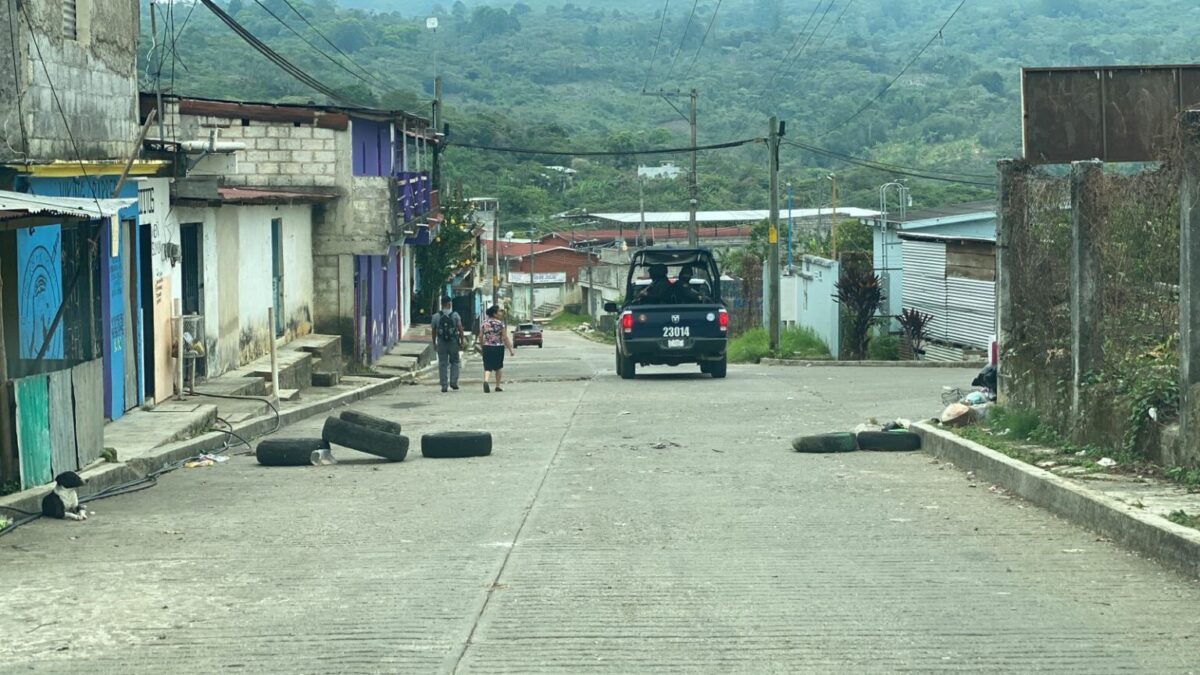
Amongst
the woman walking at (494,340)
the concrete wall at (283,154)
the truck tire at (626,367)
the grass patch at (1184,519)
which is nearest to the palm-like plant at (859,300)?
the truck tire at (626,367)

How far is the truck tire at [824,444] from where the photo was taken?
16.5 meters

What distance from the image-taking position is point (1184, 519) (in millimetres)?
9703

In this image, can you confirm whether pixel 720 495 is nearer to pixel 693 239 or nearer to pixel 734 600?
pixel 734 600

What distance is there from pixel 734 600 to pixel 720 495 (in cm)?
452

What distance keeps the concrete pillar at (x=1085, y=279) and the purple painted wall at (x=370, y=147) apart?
2371cm

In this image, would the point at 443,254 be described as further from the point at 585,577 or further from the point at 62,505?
the point at 585,577

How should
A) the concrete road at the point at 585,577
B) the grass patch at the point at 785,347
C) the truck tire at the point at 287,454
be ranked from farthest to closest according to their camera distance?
the grass patch at the point at 785,347 → the truck tire at the point at 287,454 → the concrete road at the point at 585,577

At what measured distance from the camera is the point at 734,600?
8.55m

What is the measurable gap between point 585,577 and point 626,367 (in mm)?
21253

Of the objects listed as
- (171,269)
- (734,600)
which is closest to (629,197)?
(171,269)

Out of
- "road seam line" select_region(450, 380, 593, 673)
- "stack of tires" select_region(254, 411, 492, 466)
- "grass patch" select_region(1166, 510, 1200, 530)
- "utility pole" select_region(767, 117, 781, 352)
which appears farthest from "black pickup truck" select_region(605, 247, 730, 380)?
"grass patch" select_region(1166, 510, 1200, 530)

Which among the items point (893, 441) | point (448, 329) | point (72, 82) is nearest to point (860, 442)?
point (893, 441)

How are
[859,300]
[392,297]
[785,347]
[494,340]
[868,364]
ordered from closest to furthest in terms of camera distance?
[494,340]
[868,364]
[859,300]
[785,347]
[392,297]

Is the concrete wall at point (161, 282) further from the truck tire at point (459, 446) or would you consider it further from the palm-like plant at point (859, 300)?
the palm-like plant at point (859, 300)
